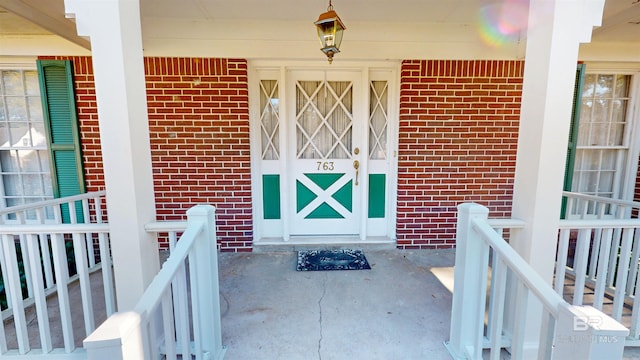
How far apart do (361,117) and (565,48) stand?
6.75ft

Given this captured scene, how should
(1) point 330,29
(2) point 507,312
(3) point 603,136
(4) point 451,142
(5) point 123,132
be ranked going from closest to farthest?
1. (5) point 123,132
2. (2) point 507,312
3. (1) point 330,29
4. (4) point 451,142
5. (3) point 603,136

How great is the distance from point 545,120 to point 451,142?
1.81 metres

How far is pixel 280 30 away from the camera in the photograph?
3.17m

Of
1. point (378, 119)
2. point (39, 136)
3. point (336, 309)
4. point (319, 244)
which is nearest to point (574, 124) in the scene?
point (378, 119)

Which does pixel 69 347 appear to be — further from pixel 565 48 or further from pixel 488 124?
pixel 488 124

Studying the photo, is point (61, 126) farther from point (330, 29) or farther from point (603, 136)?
point (603, 136)

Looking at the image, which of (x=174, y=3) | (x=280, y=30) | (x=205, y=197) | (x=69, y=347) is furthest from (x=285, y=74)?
(x=69, y=347)

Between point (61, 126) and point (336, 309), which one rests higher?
point (61, 126)

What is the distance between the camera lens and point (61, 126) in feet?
10.9

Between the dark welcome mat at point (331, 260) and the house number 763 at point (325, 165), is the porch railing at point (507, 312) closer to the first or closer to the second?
the dark welcome mat at point (331, 260)

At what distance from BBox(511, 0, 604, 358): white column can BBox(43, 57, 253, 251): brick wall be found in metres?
2.55

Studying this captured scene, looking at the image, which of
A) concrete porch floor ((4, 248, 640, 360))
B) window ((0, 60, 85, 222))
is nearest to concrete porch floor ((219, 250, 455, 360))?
concrete porch floor ((4, 248, 640, 360))

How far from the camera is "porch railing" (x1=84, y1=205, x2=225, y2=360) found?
2.95 feet

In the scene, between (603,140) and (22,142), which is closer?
(22,142)
